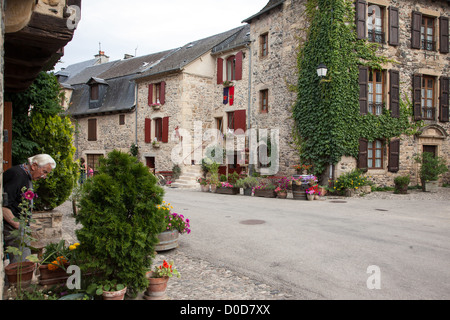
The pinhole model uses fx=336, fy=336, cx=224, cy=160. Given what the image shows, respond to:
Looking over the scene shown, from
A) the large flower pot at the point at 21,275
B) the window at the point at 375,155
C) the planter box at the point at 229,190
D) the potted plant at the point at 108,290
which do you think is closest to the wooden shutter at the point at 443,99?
the window at the point at 375,155

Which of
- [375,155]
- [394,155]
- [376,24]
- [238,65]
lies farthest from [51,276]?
[238,65]

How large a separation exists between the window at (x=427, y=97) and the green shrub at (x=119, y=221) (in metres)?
15.4

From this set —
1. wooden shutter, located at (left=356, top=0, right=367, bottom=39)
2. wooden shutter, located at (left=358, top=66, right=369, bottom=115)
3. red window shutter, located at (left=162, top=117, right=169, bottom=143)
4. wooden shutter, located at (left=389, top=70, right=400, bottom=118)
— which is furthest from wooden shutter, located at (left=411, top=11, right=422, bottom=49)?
red window shutter, located at (left=162, top=117, right=169, bottom=143)

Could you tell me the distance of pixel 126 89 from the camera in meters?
23.8

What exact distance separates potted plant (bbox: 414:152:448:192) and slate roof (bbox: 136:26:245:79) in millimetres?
12639

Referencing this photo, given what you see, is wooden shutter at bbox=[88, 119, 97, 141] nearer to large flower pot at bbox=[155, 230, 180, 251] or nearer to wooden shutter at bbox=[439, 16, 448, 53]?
large flower pot at bbox=[155, 230, 180, 251]

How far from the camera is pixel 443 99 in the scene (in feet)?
50.4

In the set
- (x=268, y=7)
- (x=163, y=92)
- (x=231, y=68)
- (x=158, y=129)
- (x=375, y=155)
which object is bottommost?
(x=375, y=155)

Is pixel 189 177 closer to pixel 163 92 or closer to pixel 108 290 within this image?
pixel 163 92

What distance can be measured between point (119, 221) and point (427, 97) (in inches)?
643

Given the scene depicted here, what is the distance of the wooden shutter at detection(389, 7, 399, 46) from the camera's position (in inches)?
556

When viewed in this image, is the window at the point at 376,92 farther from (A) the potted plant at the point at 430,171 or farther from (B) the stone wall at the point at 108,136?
(B) the stone wall at the point at 108,136

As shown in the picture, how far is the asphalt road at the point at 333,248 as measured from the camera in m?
3.95

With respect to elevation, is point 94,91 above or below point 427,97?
above
